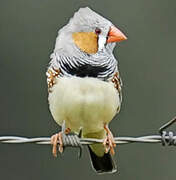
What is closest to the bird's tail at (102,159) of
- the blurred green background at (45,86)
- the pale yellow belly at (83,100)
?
the pale yellow belly at (83,100)

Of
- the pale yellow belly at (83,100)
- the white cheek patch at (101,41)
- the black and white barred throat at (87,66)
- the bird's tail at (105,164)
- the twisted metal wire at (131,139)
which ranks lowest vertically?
the bird's tail at (105,164)

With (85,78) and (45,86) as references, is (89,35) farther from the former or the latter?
(45,86)

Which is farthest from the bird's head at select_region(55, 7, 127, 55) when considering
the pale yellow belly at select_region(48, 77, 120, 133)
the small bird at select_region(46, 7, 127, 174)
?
the pale yellow belly at select_region(48, 77, 120, 133)

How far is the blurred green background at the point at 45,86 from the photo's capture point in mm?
5801

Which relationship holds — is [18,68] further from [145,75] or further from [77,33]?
[77,33]

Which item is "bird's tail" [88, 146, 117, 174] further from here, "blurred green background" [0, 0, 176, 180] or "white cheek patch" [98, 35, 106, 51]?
"blurred green background" [0, 0, 176, 180]

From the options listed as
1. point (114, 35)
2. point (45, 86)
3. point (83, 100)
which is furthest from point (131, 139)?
point (45, 86)

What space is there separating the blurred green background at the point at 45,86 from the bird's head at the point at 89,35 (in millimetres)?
1536

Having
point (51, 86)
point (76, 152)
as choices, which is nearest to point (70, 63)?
point (51, 86)

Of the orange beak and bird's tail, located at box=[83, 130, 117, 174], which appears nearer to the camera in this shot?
the orange beak

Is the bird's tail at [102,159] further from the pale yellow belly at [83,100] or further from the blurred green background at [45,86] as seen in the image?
the blurred green background at [45,86]

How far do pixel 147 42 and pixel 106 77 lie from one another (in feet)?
7.98

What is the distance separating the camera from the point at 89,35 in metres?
4.27

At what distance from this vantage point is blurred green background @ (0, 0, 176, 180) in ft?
19.0
